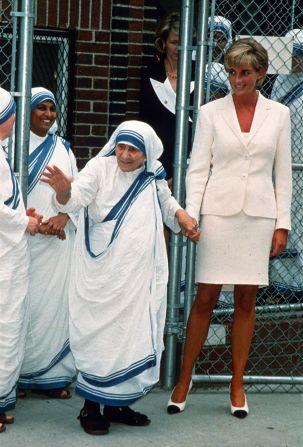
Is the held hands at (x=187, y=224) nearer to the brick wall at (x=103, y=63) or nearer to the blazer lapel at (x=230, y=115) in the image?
the blazer lapel at (x=230, y=115)

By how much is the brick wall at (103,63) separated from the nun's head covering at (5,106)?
2457mm

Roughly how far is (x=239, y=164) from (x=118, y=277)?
86cm

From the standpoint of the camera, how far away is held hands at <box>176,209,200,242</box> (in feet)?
17.6

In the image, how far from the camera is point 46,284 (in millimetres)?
5707

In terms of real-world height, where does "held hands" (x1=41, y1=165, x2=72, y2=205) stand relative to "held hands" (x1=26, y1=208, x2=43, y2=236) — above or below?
above

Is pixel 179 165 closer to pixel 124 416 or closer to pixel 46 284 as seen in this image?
pixel 46 284

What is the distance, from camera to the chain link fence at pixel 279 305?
6.11m

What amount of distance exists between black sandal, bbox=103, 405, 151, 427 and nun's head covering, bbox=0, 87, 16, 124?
1519 millimetres

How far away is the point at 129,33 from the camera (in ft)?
24.9

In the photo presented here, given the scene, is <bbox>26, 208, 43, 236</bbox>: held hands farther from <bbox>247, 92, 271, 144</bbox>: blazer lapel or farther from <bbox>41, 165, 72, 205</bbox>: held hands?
<bbox>247, 92, 271, 144</bbox>: blazer lapel

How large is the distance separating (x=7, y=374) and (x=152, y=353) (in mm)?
698

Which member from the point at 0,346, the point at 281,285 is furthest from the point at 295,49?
the point at 0,346

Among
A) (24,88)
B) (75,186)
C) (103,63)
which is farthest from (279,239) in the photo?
(103,63)

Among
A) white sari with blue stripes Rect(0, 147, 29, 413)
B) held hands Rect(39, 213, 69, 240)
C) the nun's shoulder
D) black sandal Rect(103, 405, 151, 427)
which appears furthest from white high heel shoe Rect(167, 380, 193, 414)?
the nun's shoulder
